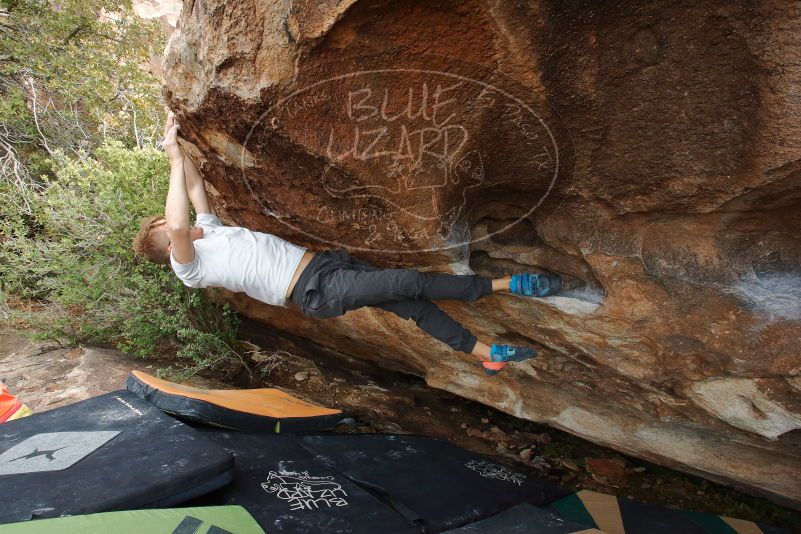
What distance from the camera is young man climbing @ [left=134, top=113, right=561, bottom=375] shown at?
244cm

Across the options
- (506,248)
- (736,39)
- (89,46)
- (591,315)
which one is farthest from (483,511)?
(89,46)

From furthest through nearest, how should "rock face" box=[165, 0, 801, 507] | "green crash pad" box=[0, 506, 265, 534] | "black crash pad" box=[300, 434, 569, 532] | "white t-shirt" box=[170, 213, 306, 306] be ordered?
"white t-shirt" box=[170, 213, 306, 306], "black crash pad" box=[300, 434, 569, 532], "rock face" box=[165, 0, 801, 507], "green crash pad" box=[0, 506, 265, 534]

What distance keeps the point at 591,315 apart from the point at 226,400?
2.04 meters

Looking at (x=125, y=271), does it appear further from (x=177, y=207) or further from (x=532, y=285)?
(x=532, y=285)

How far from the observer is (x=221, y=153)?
2.53 metres

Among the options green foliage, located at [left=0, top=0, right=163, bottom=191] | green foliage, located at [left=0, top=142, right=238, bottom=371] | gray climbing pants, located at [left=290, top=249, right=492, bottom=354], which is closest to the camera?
gray climbing pants, located at [left=290, top=249, right=492, bottom=354]

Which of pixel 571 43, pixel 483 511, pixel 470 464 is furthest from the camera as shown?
pixel 470 464

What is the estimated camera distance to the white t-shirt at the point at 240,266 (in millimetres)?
2576

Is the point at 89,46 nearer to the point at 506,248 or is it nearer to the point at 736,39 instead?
the point at 506,248

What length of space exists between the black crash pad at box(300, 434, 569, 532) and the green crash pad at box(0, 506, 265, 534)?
2.61 ft

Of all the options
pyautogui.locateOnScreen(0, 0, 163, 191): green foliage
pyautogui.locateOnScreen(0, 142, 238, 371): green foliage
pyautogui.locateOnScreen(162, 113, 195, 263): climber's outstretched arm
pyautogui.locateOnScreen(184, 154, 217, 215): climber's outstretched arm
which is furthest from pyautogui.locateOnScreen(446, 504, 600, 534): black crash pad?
pyautogui.locateOnScreen(0, 0, 163, 191): green foliage

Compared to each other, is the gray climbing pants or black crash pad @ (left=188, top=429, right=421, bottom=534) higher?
the gray climbing pants

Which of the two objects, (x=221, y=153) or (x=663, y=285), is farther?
(x=221, y=153)
